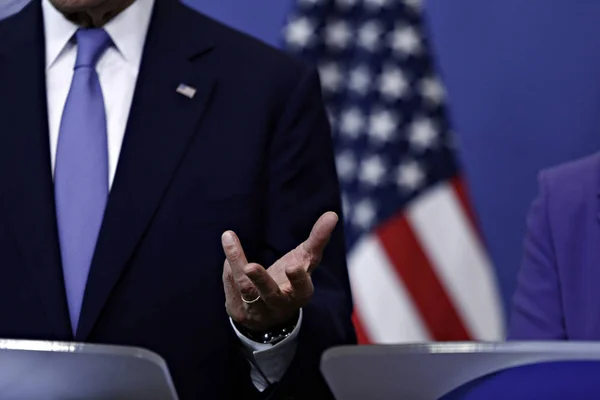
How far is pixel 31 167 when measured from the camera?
1.30 metres

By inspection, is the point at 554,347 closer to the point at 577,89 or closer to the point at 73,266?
the point at 73,266

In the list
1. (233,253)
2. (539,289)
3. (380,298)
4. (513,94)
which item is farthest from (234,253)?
(513,94)

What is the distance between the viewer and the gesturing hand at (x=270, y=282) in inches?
42.3

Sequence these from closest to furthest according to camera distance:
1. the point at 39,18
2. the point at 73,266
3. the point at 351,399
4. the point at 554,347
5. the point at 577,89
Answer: the point at 554,347
the point at 351,399
the point at 73,266
the point at 39,18
the point at 577,89

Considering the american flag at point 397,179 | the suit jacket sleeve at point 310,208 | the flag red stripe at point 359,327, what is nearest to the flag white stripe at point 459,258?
the american flag at point 397,179

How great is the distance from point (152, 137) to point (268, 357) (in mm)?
322

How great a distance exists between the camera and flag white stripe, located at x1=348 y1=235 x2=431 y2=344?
7.96 ft

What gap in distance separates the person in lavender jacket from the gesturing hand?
46 cm

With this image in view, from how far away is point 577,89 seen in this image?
2.43 m

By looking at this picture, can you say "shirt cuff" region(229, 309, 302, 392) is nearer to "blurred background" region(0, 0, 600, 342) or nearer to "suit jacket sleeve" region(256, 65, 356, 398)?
"suit jacket sleeve" region(256, 65, 356, 398)

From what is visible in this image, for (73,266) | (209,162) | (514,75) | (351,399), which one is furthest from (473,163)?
(351,399)

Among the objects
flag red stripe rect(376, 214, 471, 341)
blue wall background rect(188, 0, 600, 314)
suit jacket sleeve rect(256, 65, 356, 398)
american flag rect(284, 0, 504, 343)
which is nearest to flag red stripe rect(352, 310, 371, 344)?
american flag rect(284, 0, 504, 343)

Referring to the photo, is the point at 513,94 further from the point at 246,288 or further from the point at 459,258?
the point at 246,288

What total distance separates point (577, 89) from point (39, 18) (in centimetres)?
138
